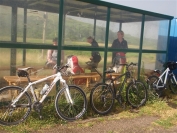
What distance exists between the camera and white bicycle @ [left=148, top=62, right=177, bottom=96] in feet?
22.9

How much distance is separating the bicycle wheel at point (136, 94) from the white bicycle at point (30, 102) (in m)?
1.53

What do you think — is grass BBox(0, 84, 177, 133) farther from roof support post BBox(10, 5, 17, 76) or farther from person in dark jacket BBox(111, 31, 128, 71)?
person in dark jacket BBox(111, 31, 128, 71)

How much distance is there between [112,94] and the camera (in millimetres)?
5512

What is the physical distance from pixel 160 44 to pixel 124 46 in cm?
177

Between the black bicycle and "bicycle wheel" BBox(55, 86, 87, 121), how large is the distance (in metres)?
0.31

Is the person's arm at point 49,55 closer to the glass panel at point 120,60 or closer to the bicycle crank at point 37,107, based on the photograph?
the bicycle crank at point 37,107

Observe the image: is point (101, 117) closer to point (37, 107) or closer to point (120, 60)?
point (37, 107)

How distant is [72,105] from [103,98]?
0.93m

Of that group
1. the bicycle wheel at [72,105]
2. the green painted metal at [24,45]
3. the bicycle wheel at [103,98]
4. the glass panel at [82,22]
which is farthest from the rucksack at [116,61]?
the green painted metal at [24,45]

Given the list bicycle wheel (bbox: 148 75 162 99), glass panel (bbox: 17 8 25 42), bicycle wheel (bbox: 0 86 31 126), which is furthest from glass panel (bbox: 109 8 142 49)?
bicycle wheel (bbox: 0 86 31 126)

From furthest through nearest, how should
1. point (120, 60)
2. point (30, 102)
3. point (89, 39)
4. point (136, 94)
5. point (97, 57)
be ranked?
point (120, 60) → point (136, 94) → point (97, 57) → point (89, 39) → point (30, 102)

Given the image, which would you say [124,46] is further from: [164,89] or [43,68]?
[43,68]

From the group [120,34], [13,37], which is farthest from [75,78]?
[120,34]

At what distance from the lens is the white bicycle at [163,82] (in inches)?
274
